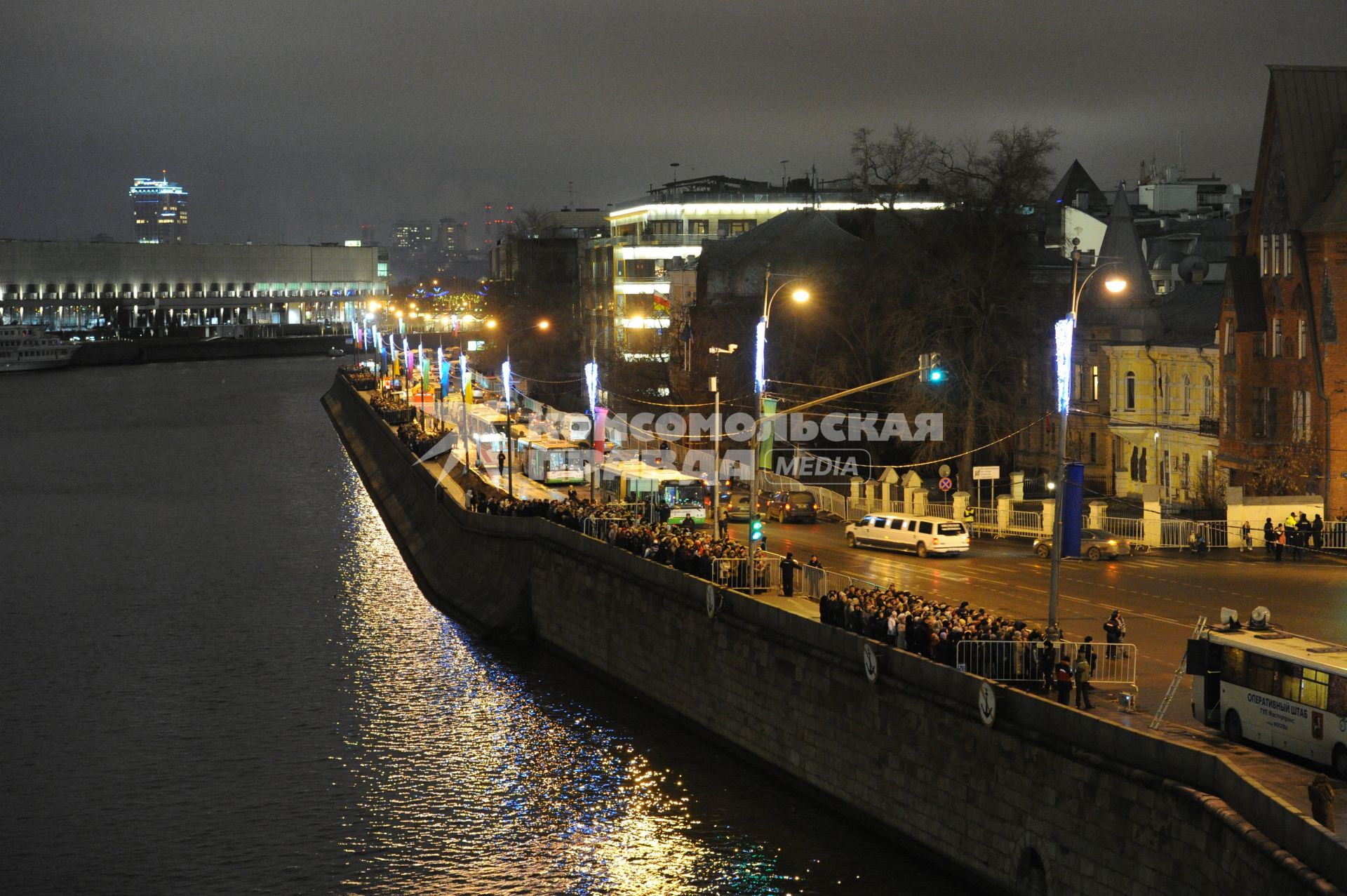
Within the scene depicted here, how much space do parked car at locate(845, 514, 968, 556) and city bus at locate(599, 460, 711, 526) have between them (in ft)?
22.8

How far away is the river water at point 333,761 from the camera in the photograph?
1075 inches

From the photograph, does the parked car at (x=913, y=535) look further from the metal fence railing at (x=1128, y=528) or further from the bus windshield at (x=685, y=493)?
the bus windshield at (x=685, y=493)

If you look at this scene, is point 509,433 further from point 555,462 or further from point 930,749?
point 930,749

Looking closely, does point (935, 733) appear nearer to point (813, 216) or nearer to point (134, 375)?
point (813, 216)

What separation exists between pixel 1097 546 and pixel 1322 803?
23986 mm

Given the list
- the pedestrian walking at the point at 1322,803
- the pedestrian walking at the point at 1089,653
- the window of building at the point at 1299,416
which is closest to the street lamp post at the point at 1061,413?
the pedestrian walking at the point at 1089,653

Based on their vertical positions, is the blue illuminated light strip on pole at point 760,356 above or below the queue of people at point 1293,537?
above

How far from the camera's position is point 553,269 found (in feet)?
588

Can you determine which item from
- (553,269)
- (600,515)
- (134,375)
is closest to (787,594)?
(600,515)

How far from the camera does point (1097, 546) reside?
41875 millimetres

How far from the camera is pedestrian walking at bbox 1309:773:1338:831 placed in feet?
59.5

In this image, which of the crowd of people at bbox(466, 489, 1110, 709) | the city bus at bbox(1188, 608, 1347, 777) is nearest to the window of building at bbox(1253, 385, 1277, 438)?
the crowd of people at bbox(466, 489, 1110, 709)

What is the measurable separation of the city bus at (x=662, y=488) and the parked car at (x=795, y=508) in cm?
223

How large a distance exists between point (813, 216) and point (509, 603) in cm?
5686
